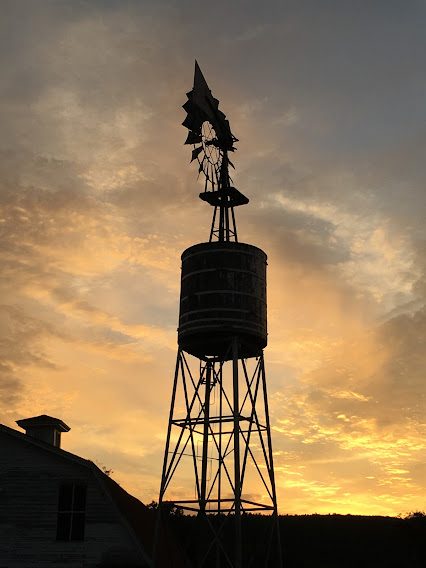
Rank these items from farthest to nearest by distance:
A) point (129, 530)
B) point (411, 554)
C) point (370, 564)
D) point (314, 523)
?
point (314, 523) < point (370, 564) < point (411, 554) < point (129, 530)

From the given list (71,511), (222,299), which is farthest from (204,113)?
(71,511)

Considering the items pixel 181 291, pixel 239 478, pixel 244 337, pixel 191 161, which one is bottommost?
pixel 239 478

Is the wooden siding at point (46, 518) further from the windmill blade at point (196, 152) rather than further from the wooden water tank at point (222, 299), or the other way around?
the windmill blade at point (196, 152)

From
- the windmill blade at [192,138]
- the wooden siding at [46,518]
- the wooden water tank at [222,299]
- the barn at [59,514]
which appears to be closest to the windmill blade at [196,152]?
the windmill blade at [192,138]

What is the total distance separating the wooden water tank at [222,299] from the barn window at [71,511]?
258 inches

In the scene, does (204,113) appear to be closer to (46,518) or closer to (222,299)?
(222,299)

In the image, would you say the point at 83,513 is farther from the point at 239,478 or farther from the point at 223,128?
the point at 223,128

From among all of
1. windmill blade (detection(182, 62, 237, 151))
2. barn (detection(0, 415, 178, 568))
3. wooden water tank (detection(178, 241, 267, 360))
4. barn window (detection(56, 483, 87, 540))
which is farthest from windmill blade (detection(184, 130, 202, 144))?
barn window (detection(56, 483, 87, 540))

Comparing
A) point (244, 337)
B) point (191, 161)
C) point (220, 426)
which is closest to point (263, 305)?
point (244, 337)

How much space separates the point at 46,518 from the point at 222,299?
9827 millimetres

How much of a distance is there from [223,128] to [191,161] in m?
2.49

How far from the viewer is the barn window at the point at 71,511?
79.4ft

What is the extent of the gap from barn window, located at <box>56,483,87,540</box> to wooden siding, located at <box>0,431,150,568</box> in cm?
17

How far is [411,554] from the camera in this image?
4616 centimetres
